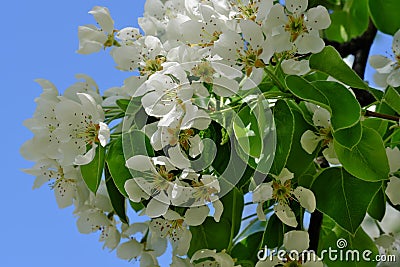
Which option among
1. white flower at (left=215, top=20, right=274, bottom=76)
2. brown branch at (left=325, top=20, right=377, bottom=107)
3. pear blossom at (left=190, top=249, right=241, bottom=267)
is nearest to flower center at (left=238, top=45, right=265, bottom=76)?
white flower at (left=215, top=20, right=274, bottom=76)

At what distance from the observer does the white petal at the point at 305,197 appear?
27.6 inches

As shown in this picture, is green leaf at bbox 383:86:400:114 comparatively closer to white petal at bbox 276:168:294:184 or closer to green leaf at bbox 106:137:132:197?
white petal at bbox 276:168:294:184

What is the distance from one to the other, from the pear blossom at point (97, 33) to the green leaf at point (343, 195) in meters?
0.31

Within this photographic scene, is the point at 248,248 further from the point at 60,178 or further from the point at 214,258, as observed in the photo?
the point at 60,178

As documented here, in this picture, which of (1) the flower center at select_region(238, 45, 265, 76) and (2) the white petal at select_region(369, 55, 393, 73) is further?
(2) the white petal at select_region(369, 55, 393, 73)

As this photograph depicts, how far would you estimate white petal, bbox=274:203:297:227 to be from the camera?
0.71 meters

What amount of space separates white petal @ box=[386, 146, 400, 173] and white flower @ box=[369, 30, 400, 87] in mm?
103

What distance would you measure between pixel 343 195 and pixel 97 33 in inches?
13.8

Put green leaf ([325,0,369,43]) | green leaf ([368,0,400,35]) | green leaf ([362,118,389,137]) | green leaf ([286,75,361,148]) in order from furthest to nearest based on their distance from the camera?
green leaf ([325,0,369,43]) → green leaf ([368,0,400,35]) → green leaf ([362,118,389,137]) → green leaf ([286,75,361,148])

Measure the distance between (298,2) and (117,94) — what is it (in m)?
0.26

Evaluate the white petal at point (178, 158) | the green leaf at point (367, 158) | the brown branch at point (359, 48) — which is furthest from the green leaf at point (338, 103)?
the brown branch at point (359, 48)

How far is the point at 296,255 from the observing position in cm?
72

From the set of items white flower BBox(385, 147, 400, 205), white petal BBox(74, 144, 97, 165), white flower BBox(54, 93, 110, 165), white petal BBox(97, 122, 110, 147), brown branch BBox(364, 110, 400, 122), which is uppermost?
white flower BBox(54, 93, 110, 165)

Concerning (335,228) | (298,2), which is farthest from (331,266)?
(298,2)
